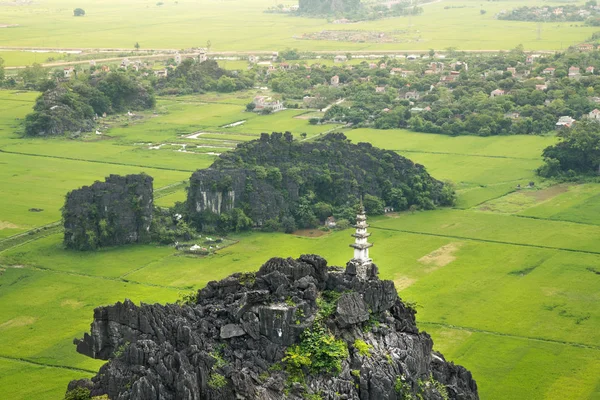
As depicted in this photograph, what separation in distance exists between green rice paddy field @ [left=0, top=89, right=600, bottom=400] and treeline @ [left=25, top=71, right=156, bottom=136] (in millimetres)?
7017

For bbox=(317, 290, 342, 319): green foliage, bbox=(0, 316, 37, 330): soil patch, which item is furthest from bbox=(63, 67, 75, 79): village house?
bbox=(317, 290, 342, 319): green foliage

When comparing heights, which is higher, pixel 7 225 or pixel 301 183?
pixel 301 183

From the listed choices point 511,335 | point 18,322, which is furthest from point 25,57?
point 511,335

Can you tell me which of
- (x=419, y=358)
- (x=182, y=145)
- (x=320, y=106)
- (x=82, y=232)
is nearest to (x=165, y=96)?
(x=320, y=106)

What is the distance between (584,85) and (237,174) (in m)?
64.2

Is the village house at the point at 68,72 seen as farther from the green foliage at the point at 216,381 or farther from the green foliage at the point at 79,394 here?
the green foliage at the point at 216,381

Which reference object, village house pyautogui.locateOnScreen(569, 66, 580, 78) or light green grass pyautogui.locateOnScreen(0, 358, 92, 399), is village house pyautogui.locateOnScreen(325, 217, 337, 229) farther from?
village house pyautogui.locateOnScreen(569, 66, 580, 78)

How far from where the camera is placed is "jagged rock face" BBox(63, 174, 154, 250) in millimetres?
61438

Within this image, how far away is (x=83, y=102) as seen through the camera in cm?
10812

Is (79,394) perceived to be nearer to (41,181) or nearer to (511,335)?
(511,335)

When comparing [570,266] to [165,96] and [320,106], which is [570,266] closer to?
[320,106]

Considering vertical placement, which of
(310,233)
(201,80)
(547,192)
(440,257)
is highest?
(201,80)

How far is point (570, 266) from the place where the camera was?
190ft

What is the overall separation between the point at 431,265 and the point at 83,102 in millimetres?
58798
